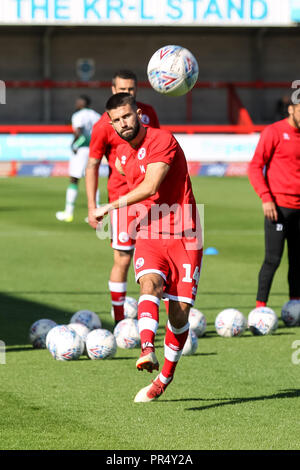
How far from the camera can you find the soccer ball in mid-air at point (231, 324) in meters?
9.80

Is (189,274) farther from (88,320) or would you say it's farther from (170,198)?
(88,320)

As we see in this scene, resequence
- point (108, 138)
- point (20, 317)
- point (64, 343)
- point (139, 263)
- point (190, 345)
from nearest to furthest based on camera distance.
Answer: point (139, 263) < point (64, 343) < point (190, 345) < point (108, 138) < point (20, 317)

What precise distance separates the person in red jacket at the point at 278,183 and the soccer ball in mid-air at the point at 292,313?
295 millimetres

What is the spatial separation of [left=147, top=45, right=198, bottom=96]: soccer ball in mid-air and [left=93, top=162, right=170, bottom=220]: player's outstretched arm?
4.82 ft

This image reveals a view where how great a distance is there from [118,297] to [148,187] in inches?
122

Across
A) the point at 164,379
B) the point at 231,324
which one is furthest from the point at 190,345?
the point at 164,379

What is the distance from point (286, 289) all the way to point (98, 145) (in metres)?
4.67

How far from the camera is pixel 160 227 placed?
7.25m

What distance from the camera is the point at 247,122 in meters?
41.0

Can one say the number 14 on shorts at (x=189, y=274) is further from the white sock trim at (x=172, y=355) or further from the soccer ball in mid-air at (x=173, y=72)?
the soccer ball in mid-air at (x=173, y=72)

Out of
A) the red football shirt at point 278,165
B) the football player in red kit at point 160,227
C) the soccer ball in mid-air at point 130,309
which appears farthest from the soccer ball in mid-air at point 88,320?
the football player in red kit at point 160,227

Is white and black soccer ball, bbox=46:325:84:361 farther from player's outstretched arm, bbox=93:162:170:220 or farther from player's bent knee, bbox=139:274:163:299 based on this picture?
player's outstretched arm, bbox=93:162:170:220
